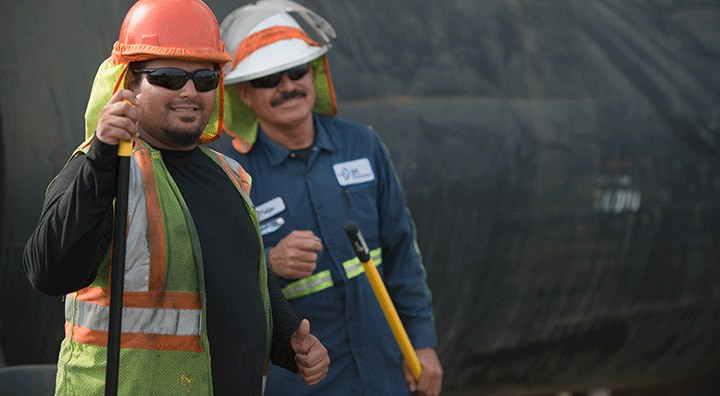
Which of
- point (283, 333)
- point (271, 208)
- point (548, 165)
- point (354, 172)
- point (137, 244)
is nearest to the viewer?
point (137, 244)

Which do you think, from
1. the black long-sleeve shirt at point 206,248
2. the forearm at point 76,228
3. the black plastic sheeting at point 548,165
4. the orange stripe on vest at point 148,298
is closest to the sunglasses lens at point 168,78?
the black long-sleeve shirt at point 206,248

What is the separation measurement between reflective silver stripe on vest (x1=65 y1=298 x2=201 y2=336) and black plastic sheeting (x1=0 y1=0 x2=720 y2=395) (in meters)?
1.03

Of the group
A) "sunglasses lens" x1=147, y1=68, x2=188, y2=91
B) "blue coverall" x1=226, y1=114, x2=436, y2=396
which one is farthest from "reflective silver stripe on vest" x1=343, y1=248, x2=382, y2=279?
"sunglasses lens" x1=147, y1=68, x2=188, y2=91

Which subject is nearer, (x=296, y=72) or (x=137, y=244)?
(x=137, y=244)

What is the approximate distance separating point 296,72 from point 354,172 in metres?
0.33

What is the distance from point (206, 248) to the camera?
1359 mm

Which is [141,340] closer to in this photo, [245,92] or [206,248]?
[206,248]

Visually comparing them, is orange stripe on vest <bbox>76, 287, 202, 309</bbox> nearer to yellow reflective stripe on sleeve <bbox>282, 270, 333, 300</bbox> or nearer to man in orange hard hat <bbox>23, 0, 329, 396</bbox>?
man in orange hard hat <bbox>23, 0, 329, 396</bbox>

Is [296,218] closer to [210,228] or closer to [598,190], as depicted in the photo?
[210,228]

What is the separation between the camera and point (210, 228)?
4.52 ft

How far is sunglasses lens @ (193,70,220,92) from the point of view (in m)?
1.36

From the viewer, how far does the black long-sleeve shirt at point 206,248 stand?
1.11 meters

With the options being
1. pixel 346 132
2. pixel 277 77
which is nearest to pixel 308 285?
pixel 346 132

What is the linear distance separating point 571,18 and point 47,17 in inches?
83.7
